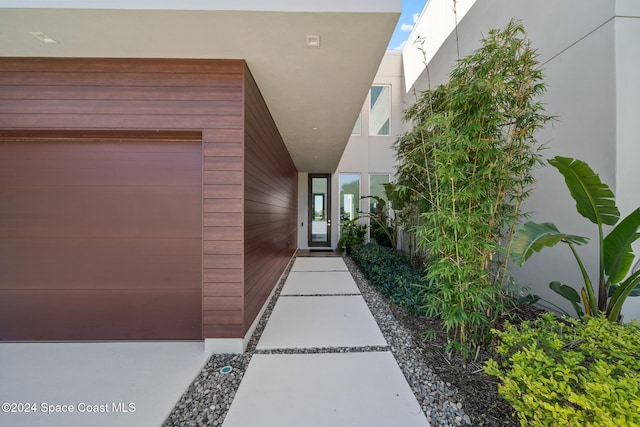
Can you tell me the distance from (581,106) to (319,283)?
451 cm

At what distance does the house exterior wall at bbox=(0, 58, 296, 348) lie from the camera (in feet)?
8.00

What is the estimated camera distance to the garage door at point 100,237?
2611 millimetres

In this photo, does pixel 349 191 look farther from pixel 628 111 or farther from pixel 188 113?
pixel 188 113

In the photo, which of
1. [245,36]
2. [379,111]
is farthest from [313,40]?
[379,111]

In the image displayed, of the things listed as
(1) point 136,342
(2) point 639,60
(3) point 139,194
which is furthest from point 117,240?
(2) point 639,60

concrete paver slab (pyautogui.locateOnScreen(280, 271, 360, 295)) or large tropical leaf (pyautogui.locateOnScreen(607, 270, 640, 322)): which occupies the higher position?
large tropical leaf (pyautogui.locateOnScreen(607, 270, 640, 322))

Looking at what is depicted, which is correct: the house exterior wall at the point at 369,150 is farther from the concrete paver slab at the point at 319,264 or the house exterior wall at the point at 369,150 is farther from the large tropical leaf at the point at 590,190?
the large tropical leaf at the point at 590,190

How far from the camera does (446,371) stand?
2.13 metres

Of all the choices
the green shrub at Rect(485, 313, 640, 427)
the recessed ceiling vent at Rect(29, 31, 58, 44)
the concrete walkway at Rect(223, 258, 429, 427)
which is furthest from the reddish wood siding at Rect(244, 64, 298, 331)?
the green shrub at Rect(485, 313, 640, 427)

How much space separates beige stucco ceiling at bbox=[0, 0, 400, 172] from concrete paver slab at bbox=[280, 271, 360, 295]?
3216 millimetres

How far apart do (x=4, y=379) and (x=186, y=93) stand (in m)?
2.98

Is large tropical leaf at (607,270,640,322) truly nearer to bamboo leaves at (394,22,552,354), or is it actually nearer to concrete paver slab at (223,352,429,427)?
bamboo leaves at (394,22,552,354)

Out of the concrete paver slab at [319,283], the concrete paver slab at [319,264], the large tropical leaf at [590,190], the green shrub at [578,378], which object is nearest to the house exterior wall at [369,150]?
the concrete paver slab at [319,264]

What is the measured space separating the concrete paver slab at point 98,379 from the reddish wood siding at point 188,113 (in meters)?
0.45
